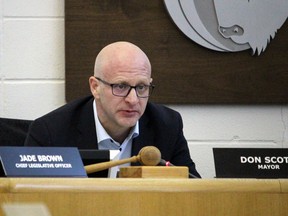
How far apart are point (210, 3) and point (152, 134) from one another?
103 centimetres

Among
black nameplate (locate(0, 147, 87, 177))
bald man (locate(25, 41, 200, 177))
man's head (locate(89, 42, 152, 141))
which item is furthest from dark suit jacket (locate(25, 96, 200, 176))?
black nameplate (locate(0, 147, 87, 177))

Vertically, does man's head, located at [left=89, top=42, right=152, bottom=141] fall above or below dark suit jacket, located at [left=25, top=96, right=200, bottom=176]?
above

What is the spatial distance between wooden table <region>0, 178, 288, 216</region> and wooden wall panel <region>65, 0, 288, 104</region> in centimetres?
197

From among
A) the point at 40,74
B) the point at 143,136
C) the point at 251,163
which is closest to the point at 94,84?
the point at 143,136

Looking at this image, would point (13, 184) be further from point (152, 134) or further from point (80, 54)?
point (80, 54)

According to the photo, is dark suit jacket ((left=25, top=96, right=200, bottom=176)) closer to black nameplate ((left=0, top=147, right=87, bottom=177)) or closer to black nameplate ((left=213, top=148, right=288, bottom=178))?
black nameplate ((left=213, top=148, right=288, bottom=178))

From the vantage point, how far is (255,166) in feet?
6.69

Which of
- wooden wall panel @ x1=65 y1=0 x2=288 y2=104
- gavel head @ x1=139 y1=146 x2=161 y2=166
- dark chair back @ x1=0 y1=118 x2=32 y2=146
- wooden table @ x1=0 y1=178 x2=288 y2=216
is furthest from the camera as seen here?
A: wooden wall panel @ x1=65 y1=0 x2=288 y2=104

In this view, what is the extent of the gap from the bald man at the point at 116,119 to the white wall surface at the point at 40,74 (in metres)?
0.69

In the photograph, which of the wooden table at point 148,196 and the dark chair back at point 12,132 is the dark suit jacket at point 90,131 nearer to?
the dark chair back at point 12,132

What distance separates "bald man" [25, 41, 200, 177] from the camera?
8.87ft

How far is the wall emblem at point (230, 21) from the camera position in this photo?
11.9 ft

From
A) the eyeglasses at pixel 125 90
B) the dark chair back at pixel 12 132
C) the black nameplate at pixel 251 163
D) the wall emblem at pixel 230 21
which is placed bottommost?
the dark chair back at pixel 12 132

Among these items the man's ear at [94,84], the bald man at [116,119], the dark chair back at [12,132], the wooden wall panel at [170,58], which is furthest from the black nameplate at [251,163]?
the wooden wall panel at [170,58]
